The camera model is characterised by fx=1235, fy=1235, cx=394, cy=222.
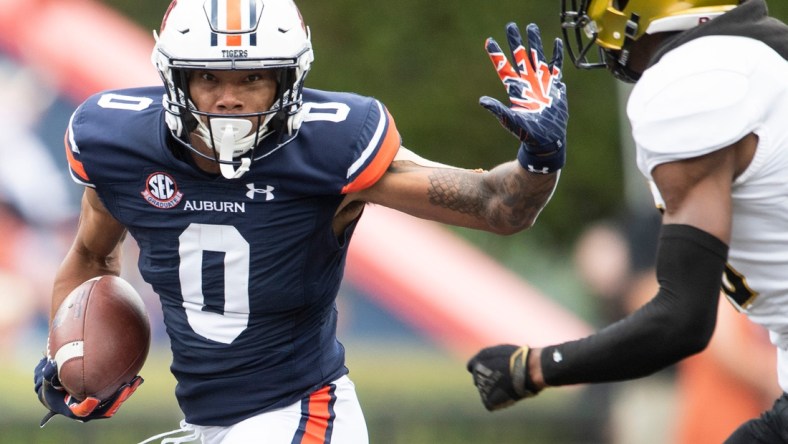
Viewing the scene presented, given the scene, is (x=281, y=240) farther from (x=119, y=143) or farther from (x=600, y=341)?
(x=600, y=341)

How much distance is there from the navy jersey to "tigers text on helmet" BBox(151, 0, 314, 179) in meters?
0.08

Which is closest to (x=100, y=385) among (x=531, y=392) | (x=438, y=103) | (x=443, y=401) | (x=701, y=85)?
(x=531, y=392)

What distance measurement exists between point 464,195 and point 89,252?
132 centimetres

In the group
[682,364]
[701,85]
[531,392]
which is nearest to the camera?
[701,85]

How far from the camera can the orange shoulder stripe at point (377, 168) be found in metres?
3.53

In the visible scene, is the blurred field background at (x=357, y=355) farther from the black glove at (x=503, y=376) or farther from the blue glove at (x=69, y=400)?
the black glove at (x=503, y=376)

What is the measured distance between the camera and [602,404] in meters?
6.74

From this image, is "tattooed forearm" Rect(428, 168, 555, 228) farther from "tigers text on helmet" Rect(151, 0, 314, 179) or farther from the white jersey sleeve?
the white jersey sleeve

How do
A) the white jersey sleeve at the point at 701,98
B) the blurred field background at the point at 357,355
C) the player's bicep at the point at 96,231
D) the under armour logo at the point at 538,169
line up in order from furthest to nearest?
the blurred field background at the point at 357,355, the player's bicep at the point at 96,231, the under armour logo at the point at 538,169, the white jersey sleeve at the point at 701,98

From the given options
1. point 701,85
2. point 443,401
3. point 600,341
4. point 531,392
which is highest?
point 701,85

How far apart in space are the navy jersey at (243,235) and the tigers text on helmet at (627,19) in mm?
660

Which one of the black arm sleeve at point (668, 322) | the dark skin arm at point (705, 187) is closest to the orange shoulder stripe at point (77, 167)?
the black arm sleeve at point (668, 322)

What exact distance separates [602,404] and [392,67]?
159 inches

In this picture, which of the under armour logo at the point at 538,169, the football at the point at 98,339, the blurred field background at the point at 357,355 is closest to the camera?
the under armour logo at the point at 538,169
